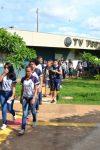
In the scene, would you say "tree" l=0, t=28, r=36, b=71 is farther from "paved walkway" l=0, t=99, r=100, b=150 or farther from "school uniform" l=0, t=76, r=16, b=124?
"school uniform" l=0, t=76, r=16, b=124

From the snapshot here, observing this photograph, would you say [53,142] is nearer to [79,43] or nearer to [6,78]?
[6,78]

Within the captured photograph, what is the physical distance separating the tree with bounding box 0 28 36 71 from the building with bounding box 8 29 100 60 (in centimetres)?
1610

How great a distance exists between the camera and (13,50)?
1797cm

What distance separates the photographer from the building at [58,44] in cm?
3700

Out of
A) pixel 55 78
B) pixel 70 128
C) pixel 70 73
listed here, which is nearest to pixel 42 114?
pixel 70 128

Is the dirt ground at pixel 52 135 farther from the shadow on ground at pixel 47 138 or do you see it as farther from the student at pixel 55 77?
the student at pixel 55 77

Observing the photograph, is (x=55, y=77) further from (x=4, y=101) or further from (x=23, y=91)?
(x=23, y=91)

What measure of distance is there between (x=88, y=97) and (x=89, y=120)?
21.4ft

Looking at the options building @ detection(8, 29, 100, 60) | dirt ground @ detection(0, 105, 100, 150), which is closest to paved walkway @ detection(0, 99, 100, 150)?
dirt ground @ detection(0, 105, 100, 150)

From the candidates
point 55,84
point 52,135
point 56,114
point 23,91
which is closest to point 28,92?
point 23,91

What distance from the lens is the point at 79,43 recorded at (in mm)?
44969

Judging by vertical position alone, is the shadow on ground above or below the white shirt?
below

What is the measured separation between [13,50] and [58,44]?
2343 centimetres

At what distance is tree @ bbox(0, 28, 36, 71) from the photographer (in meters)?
17.9
